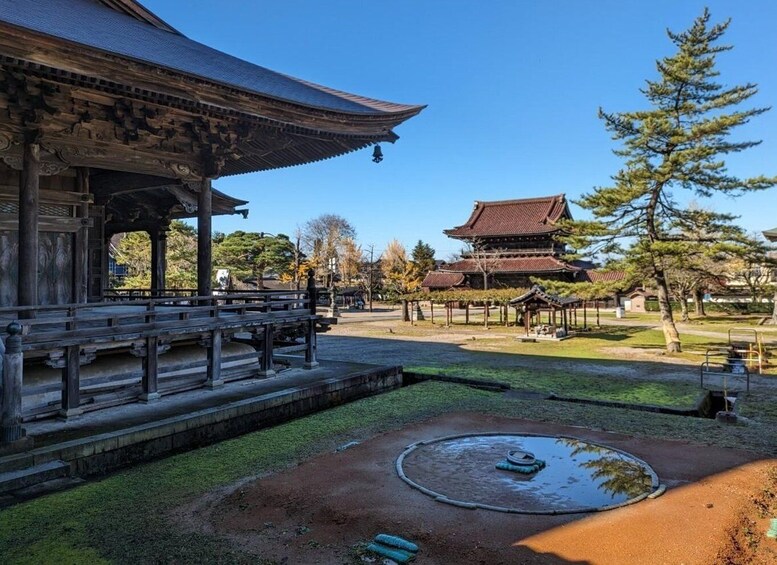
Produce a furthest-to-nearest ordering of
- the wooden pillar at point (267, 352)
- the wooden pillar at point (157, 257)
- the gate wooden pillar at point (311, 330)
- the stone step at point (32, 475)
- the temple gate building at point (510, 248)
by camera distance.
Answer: the temple gate building at point (510, 248)
the wooden pillar at point (157, 257)
the gate wooden pillar at point (311, 330)
the wooden pillar at point (267, 352)
the stone step at point (32, 475)

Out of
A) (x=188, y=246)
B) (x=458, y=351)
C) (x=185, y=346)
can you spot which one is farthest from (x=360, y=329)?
(x=185, y=346)

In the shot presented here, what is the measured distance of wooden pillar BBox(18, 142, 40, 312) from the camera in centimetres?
792

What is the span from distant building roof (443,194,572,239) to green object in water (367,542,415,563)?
3780 cm

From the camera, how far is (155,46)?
10.3m

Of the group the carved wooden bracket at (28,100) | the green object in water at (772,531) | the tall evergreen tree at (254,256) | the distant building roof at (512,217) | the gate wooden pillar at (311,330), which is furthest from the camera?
the tall evergreen tree at (254,256)

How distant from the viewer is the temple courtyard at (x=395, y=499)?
4.62 m

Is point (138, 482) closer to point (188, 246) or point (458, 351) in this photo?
point (458, 351)

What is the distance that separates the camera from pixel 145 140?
31.9 ft

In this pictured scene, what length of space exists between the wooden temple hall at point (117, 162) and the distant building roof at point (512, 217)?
30.7m

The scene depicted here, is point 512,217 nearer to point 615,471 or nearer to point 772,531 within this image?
point 615,471

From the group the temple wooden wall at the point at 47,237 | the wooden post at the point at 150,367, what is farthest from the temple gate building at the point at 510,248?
the wooden post at the point at 150,367

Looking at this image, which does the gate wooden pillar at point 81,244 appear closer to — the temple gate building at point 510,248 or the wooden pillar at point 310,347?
the wooden pillar at point 310,347

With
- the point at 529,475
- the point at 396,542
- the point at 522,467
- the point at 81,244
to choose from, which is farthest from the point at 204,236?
the point at 396,542

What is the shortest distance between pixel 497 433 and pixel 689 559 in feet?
13.8
